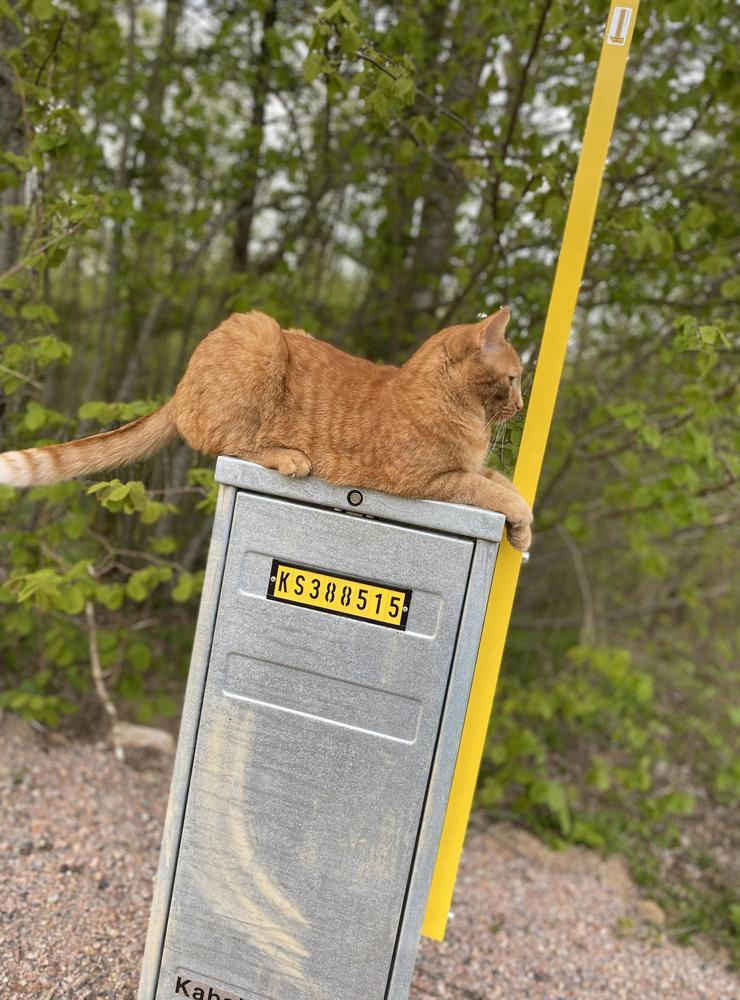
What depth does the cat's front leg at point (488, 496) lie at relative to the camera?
6.35 feet

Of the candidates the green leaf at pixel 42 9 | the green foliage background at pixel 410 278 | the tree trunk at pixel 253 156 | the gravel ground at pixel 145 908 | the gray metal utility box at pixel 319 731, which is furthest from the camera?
the tree trunk at pixel 253 156

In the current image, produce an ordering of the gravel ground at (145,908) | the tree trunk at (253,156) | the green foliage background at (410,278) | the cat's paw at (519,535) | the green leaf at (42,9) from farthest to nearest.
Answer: the tree trunk at (253,156)
the green foliage background at (410,278)
the green leaf at (42,9)
the gravel ground at (145,908)
the cat's paw at (519,535)

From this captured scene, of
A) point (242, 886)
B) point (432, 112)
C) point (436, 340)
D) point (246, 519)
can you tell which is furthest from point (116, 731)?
point (432, 112)

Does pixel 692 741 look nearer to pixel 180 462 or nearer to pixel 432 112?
pixel 180 462

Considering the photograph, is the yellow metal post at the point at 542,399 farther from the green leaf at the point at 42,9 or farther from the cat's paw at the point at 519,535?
the green leaf at the point at 42,9

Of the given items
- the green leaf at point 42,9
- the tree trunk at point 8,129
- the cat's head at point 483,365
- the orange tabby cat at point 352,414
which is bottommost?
the orange tabby cat at point 352,414

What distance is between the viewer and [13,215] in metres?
3.11

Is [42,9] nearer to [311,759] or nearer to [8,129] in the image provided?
[8,129]

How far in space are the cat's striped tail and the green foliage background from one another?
0.09 metres

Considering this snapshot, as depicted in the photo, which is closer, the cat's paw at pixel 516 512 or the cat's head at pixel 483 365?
the cat's paw at pixel 516 512

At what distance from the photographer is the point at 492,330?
6.64 ft

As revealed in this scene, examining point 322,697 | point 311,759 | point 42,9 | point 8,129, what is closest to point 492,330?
point 322,697

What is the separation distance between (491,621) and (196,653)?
0.71m

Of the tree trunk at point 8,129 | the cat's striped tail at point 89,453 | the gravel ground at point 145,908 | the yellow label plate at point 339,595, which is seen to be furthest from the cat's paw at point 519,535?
the tree trunk at point 8,129
